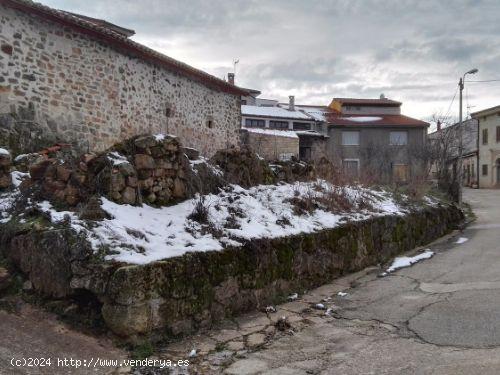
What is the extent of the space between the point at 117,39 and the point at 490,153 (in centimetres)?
3699

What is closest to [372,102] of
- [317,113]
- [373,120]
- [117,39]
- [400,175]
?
[373,120]

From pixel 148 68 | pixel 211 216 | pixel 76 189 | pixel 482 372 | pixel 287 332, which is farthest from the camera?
pixel 148 68

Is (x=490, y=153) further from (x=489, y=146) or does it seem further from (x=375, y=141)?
(x=375, y=141)

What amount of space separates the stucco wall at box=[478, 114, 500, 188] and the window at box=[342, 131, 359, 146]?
39.4 ft

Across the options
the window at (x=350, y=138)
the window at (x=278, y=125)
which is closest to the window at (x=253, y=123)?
the window at (x=278, y=125)

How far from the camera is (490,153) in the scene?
4056 centimetres

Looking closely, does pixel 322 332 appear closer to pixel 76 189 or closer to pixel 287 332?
pixel 287 332

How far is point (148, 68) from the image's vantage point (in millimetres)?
14242

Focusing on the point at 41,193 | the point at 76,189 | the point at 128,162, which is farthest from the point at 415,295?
the point at 41,193

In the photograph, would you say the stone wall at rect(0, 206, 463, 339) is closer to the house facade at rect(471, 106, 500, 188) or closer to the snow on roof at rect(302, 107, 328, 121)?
the snow on roof at rect(302, 107, 328, 121)

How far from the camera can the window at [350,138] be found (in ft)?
127

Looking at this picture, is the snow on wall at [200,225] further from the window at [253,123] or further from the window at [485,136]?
the window at [485,136]

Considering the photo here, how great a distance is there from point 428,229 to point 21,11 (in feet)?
37.7

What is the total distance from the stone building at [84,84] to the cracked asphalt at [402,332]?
23.1 feet
